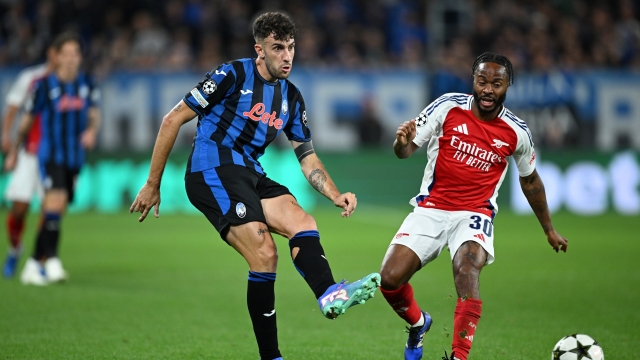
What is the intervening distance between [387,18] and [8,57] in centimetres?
825

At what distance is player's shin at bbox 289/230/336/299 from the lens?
4.92 metres

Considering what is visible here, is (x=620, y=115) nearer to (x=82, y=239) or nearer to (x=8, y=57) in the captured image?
(x=82, y=239)

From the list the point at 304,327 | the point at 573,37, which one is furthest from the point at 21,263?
the point at 573,37

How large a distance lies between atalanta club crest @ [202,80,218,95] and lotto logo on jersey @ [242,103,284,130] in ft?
0.86

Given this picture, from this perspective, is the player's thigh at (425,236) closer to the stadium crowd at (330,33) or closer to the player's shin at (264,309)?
the player's shin at (264,309)

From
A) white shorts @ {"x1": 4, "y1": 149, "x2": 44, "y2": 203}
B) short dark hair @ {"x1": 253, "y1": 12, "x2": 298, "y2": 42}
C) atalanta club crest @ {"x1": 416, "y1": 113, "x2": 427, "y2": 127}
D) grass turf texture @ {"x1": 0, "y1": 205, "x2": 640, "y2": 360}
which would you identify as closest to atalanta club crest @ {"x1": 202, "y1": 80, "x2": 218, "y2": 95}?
short dark hair @ {"x1": 253, "y1": 12, "x2": 298, "y2": 42}

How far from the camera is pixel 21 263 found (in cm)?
1111

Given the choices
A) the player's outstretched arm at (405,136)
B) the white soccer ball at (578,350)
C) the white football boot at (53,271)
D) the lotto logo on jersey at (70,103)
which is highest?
the lotto logo on jersey at (70,103)

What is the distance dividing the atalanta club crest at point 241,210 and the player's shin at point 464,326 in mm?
1384

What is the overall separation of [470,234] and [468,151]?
22.9 inches

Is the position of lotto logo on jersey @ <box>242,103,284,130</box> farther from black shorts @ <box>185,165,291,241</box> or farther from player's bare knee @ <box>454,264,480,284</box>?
player's bare knee @ <box>454,264,480,284</box>

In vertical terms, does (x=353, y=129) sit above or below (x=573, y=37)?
below

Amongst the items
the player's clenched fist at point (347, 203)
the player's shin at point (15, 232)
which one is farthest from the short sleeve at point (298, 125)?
the player's shin at point (15, 232)

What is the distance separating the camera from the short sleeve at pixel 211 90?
5.20 metres
